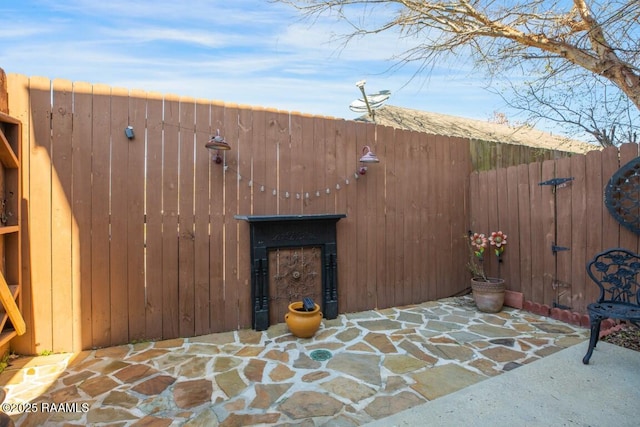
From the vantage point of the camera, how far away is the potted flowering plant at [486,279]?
3.70m

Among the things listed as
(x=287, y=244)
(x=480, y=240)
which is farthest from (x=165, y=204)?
(x=480, y=240)

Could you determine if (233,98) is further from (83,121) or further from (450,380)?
(450,380)

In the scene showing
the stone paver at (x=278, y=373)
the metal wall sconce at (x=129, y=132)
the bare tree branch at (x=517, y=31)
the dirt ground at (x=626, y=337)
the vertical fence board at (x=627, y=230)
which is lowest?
the stone paver at (x=278, y=373)

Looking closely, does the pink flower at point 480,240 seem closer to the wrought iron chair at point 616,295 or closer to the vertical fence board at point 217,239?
the wrought iron chair at point 616,295

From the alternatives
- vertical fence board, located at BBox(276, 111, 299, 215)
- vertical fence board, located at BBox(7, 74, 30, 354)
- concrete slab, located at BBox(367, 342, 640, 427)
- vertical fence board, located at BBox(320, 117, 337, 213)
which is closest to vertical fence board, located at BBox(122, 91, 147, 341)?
vertical fence board, located at BBox(7, 74, 30, 354)

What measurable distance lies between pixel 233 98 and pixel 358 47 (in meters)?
1.64

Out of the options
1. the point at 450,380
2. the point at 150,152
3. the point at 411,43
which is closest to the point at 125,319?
the point at 150,152

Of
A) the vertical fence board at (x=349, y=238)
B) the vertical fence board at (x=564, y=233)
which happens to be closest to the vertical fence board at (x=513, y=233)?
the vertical fence board at (x=564, y=233)

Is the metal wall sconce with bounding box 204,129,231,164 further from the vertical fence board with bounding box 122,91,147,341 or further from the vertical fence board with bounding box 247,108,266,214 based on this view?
the vertical fence board with bounding box 122,91,147,341

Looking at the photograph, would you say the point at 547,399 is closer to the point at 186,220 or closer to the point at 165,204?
the point at 186,220

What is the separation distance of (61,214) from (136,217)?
557 millimetres

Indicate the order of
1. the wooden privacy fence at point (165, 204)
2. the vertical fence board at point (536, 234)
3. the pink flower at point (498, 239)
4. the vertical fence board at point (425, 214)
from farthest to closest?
the vertical fence board at point (425, 214)
the pink flower at point (498, 239)
the vertical fence board at point (536, 234)
the wooden privacy fence at point (165, 204)

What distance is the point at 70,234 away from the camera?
2.69 m

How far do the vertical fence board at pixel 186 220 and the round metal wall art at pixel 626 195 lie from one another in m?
4.00
